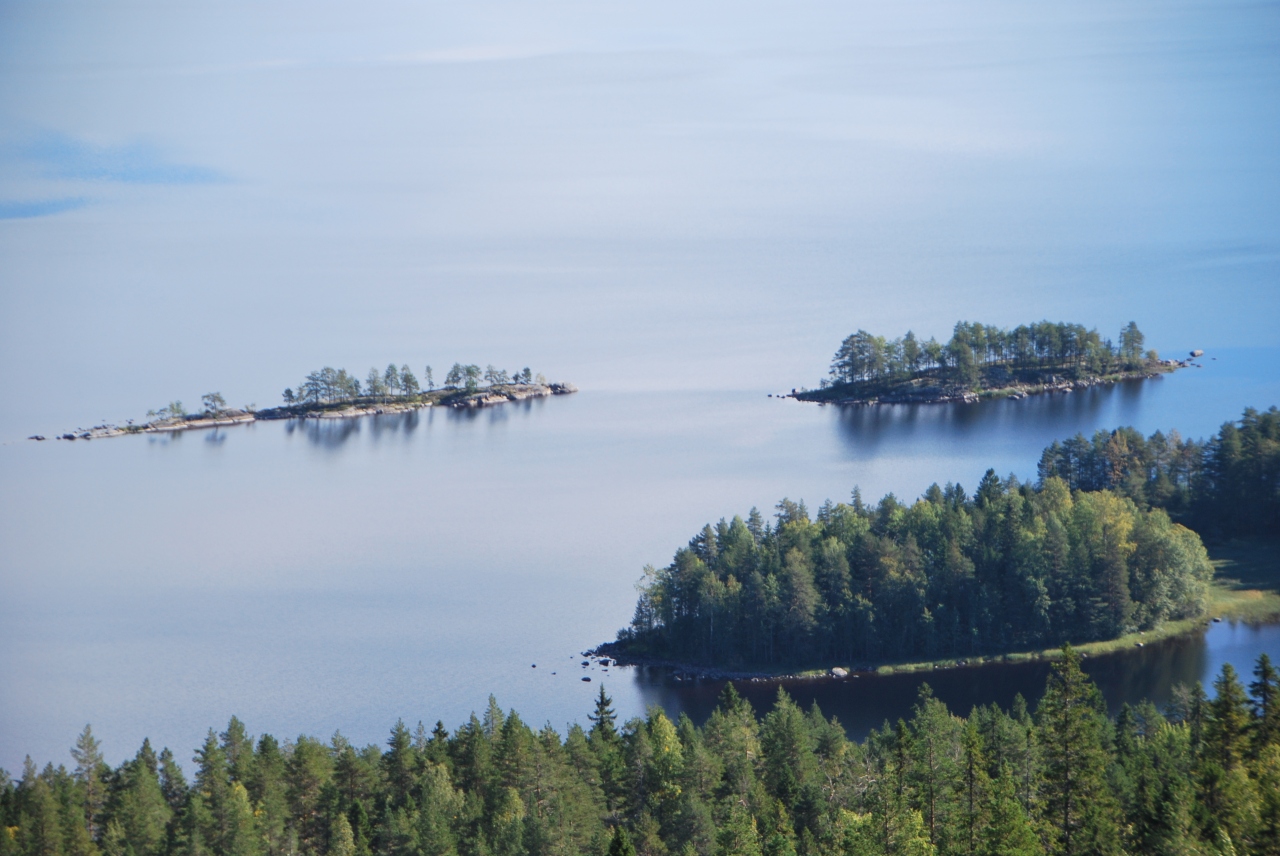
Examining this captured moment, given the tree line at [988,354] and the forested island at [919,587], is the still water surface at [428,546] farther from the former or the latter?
the tree line at [988,354]

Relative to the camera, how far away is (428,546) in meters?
75.2

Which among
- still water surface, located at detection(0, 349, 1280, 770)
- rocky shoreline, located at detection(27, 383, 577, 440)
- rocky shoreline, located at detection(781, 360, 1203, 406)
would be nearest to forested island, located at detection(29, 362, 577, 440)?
rocky shoreline, located at detection(27, 383, 577, 440)

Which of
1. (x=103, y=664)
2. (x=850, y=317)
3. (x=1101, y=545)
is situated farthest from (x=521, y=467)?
(x=850, y=317)

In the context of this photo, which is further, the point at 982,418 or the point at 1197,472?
the point at 982,418

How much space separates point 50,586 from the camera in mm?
73000

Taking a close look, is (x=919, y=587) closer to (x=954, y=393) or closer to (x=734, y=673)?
(x=734, y=673)

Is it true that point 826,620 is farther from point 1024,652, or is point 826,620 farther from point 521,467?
point 521,467

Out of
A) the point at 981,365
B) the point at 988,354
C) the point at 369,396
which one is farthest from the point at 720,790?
the point at 369,396

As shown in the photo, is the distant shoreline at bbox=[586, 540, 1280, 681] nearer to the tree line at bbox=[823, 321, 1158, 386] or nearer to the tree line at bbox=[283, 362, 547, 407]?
the tree line at bbox=[823, 321, 1158, 386]

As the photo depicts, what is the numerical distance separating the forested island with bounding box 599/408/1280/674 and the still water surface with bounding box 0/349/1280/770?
206 cm

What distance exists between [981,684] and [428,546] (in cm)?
3264

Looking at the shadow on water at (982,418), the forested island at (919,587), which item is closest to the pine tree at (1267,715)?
the forested island at (919,587)

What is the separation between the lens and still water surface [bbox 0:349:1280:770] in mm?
54062

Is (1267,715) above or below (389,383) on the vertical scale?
below
